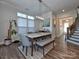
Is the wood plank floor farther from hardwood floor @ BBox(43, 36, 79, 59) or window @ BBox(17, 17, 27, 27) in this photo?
window @ BBox(17, 17, 27, 27)

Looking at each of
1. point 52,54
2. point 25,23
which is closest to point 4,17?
point 25,23

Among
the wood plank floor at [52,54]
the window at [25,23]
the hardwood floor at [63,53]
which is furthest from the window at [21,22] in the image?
the hardwood floor at [63,53]

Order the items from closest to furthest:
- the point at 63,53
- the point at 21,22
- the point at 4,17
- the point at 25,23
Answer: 1. the point at 63,53
2. the point at 4,17
3. the point at 21,22
4. the point at 25,23

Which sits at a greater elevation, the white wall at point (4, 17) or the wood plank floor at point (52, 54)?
the white wall at point (4, 17)

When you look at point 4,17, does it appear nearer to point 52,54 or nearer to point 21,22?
point 21,22

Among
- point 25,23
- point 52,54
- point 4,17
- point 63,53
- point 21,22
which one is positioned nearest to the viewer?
point 52,54

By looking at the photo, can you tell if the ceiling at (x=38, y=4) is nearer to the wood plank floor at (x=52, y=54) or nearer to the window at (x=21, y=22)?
the window at (x=21, y=22)

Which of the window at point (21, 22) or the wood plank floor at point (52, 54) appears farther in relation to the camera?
the window at point (21, 22)

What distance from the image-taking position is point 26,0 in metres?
5.64

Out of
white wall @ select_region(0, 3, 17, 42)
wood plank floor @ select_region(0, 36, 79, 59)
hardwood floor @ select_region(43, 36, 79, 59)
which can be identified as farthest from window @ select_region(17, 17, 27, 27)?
hardwood floor @ select_region(43, 36, 79, 59)

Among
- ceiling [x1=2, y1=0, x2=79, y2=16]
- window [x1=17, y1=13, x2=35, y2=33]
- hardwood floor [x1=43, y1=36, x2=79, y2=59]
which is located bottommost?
hardwood floor [x1=43, y1=36, x2=79, y2=59]

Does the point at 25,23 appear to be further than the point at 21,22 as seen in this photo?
Yes

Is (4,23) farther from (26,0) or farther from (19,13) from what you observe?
(26,0)

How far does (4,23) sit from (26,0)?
7.40ft
